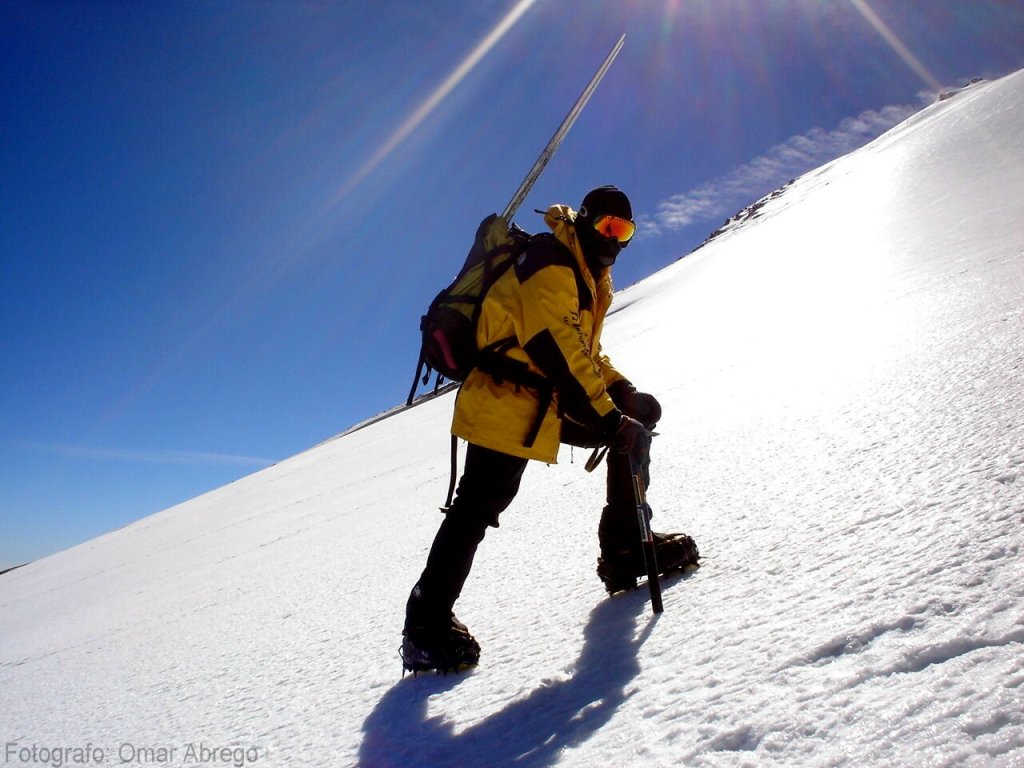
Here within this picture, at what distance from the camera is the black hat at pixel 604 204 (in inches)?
90.6

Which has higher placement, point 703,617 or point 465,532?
point 465,532

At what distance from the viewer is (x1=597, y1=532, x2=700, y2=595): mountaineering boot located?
85.7 inches

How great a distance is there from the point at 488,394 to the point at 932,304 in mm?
4172

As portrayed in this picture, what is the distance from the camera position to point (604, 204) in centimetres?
231

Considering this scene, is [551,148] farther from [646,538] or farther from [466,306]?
[646,538]

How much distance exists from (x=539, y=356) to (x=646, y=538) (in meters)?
0.72

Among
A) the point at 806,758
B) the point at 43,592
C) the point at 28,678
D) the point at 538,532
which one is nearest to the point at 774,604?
the point at 806,758

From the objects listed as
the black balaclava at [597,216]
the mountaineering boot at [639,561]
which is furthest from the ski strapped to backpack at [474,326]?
the mountaineering boot at [639,561]

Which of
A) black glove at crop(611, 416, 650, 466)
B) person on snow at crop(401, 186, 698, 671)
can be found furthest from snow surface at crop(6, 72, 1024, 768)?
black glove at crop(611, 416, 650, 466)

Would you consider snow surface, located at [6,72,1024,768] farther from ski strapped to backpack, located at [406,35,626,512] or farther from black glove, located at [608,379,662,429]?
ski strapped to backpack, located at [406,35,626,512]

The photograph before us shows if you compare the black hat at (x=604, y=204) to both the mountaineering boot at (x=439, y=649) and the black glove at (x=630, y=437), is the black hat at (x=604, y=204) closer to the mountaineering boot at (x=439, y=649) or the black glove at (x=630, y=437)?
the black glove at (x=630, y=437)

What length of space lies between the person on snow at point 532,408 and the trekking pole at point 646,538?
0.20ft

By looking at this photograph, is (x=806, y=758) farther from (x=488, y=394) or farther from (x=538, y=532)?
(x=538, y=532)

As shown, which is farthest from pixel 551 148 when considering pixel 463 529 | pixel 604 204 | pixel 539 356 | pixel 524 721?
pixel 524 721
